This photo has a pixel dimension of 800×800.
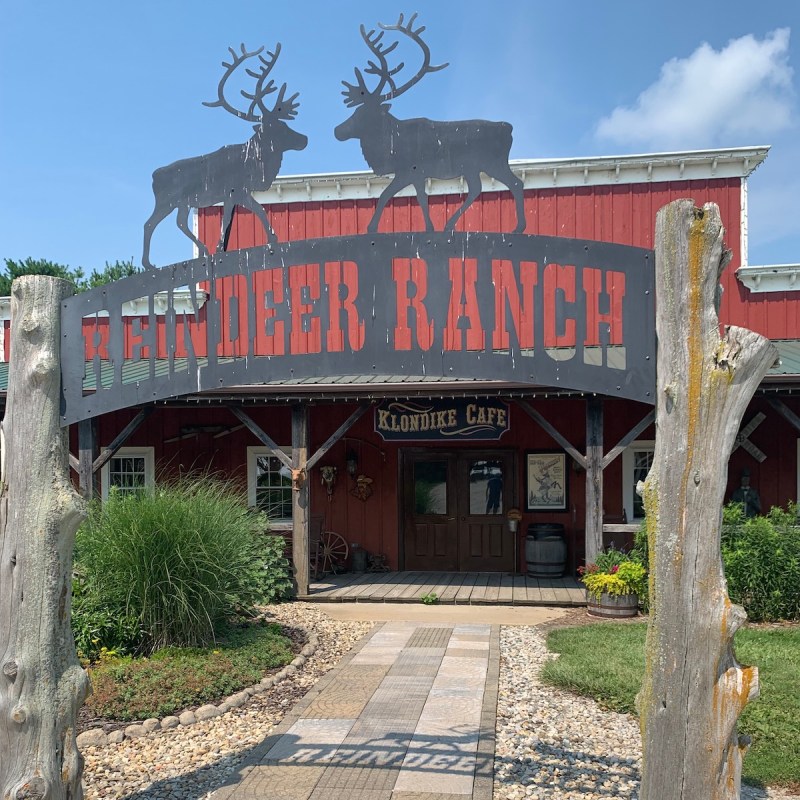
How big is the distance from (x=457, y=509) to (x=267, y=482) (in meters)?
3.00

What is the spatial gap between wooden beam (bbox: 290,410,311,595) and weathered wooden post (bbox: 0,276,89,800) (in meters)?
6.74

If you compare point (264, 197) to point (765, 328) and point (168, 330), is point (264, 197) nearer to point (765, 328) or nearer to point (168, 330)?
point (765, 328)

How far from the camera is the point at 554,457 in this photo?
38.8 ft

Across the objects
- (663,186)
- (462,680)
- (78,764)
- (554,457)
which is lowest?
(462,680)

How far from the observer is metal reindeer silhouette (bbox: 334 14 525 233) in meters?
3.59

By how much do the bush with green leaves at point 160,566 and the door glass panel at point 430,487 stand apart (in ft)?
18.4

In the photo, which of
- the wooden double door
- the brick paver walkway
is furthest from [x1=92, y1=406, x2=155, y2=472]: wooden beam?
the brick paver walkway

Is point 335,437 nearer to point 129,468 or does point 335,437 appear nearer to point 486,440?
point 486,440

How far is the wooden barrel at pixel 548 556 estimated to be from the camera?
36.9 feet

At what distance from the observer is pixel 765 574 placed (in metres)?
8.38

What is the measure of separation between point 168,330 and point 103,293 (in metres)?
0.38

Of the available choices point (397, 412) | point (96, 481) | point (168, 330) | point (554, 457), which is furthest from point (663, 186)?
point (168, 330)

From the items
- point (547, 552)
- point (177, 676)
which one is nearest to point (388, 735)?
point (177, 676)

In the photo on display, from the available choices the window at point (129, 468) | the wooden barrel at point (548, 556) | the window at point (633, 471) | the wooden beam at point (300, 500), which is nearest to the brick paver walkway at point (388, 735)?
the wooden beam at point (300, 500)
